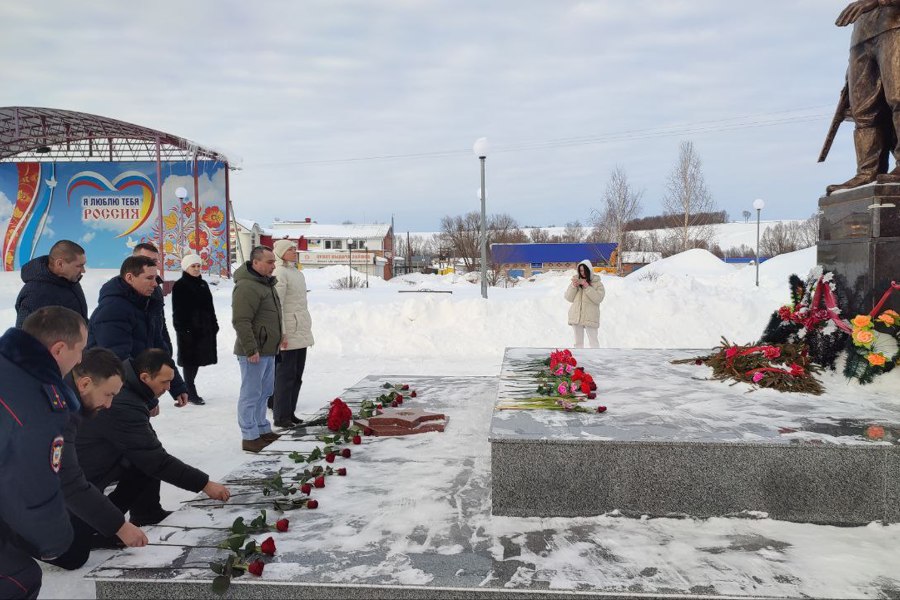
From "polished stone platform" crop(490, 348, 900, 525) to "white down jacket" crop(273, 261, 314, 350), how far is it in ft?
9.63

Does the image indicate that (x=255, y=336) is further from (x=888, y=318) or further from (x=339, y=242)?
(x=339, y=242)

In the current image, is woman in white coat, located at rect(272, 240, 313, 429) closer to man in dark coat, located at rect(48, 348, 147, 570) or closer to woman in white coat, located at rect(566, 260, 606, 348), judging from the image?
man in dark coat, located at rect(48, 348, 147, 570)

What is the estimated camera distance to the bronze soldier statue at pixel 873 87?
4816 mm

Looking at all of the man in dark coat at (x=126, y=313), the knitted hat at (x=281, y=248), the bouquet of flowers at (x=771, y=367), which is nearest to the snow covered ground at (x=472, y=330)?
the knitted hat at (x=281, y=248)

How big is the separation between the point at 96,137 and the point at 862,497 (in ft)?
98.8

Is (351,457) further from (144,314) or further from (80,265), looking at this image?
(80,265)

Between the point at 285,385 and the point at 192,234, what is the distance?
23431 millimetres

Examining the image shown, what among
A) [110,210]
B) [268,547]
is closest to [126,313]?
[268,547]

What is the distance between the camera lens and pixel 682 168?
35875 millimetres

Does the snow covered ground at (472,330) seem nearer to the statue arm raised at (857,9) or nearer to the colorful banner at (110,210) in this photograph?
the statue arm raised at (857,9)

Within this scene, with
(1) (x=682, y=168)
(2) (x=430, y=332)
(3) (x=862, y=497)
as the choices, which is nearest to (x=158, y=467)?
(3) (x=862, y=497)

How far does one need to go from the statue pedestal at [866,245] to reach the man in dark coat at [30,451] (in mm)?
5175

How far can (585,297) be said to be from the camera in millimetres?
8500

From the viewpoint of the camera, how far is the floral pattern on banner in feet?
88.5
